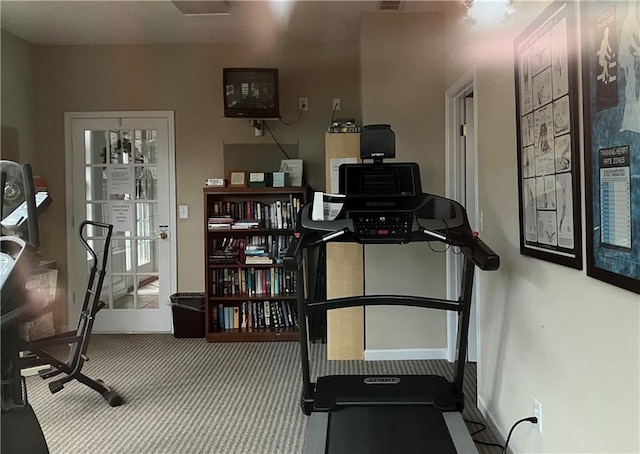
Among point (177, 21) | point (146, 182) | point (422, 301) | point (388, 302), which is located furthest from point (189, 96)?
point (422, 301)

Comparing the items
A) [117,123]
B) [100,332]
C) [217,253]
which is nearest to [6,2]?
[117,123]

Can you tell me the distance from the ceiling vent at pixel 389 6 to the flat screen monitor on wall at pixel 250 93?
3.61 ft

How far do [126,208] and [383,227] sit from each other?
3158mm

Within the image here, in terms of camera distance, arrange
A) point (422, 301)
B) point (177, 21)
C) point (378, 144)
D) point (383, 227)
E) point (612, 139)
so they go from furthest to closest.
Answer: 1. point (177, 21)
2. point (378, 144)
3. point (422, 301)
4. point (383, 227)
5. point (612, 139)

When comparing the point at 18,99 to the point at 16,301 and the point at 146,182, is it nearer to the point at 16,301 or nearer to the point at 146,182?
the point at 146,182

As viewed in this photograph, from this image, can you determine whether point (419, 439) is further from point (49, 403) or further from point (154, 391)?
point (49, 403)

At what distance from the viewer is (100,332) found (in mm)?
4684

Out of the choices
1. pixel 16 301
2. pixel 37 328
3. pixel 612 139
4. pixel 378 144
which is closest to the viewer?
pixel 612 139

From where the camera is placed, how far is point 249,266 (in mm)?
4395

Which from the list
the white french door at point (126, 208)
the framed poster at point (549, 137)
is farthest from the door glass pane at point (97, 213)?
the framed poster at point (549, 137)

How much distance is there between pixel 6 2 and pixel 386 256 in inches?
138

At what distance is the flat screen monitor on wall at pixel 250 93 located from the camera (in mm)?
4176

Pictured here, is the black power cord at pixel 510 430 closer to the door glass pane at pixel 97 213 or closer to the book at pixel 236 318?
the book at pixel 236 318

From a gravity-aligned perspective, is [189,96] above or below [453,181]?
above
